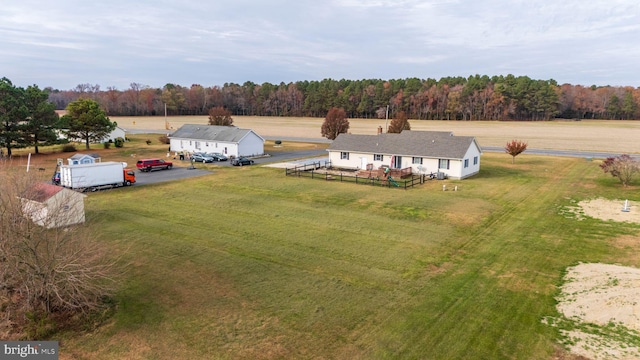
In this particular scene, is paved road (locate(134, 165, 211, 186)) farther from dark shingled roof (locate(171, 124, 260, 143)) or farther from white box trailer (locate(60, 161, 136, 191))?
dark shingled roof (locate(171, 124, 260, 143))

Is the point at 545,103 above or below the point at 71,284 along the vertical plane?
above

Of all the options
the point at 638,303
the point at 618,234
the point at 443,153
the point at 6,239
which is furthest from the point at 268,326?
the point at 443,153

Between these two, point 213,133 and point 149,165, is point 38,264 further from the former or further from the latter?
point 213,133

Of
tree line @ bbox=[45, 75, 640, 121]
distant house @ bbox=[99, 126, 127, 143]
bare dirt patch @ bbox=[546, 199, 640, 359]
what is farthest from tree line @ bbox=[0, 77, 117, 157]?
tree line @ bbox=[45, 75, 640, 121]

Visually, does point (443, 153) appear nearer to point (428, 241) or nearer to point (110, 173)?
point (428, 241)

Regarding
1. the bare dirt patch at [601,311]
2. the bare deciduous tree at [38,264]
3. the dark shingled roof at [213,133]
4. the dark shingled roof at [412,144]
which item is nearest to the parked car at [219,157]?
the dark shingled roof at [213,133]
